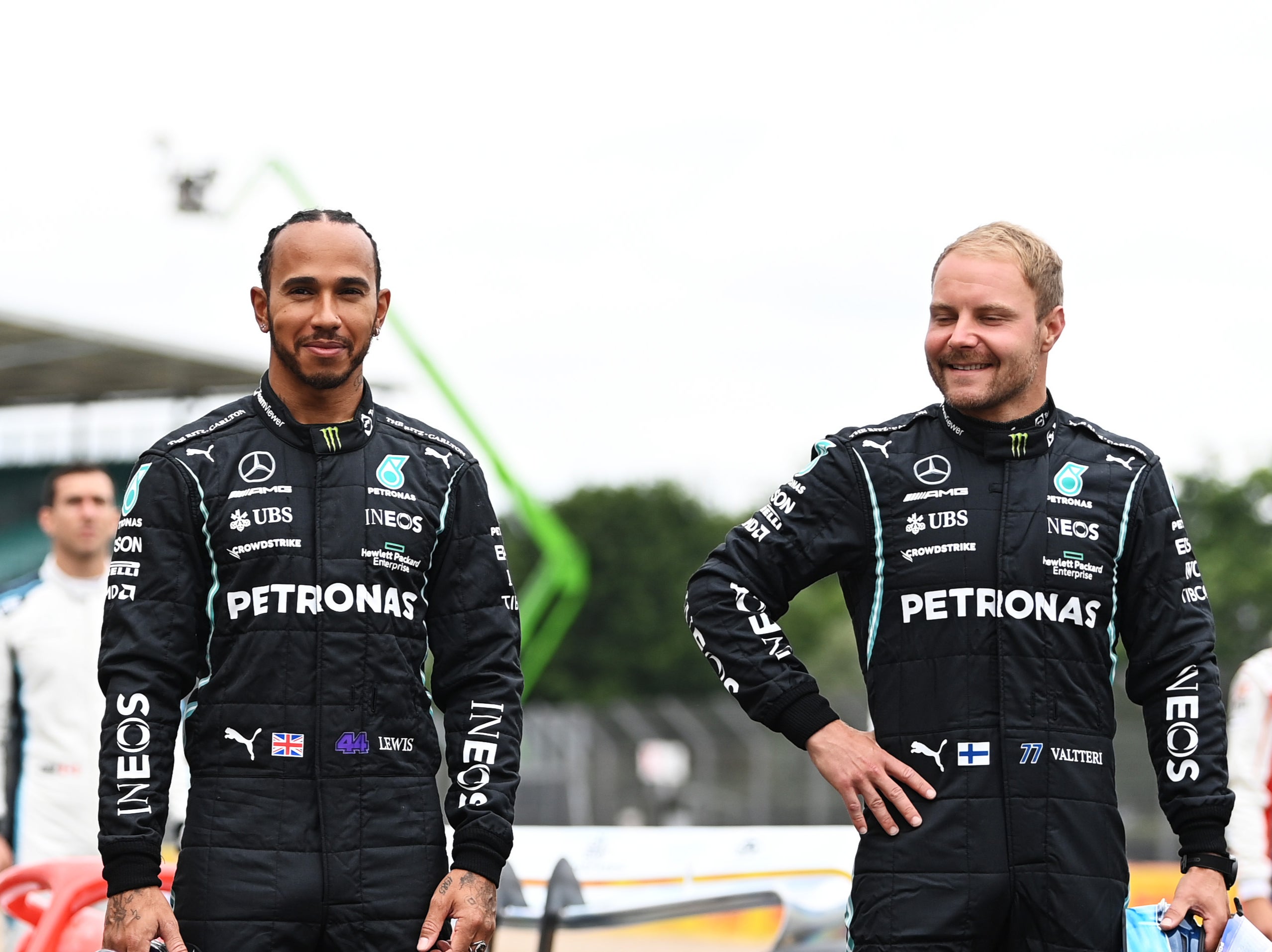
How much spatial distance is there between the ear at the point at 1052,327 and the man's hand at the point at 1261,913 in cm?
266

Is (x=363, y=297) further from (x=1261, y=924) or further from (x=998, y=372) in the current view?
(x=1261, y=924)

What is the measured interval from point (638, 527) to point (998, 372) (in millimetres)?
65633

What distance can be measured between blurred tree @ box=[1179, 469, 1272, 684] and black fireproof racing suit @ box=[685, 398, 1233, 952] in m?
46.9

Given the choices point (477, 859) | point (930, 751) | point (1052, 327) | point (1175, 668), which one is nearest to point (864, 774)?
point (930, 751)

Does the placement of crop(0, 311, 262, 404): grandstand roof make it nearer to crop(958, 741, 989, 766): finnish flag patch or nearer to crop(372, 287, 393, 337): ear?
crop(372, 287, 393, 337): ear

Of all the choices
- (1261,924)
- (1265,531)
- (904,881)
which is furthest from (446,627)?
(1265,531)

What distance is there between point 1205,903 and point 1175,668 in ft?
1.50

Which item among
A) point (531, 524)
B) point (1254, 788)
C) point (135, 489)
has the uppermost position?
point (531, 524)

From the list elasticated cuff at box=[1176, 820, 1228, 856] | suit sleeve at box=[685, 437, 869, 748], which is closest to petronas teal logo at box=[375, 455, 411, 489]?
suit sleeve at box=[685, 437, 869, 748]

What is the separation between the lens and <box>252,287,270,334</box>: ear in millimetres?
3441

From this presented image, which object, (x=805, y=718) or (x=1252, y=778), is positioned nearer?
(x=805, y=718)

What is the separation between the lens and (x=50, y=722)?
6.19 meters

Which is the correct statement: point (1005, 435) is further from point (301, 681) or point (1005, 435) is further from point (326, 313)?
point (301, 681)

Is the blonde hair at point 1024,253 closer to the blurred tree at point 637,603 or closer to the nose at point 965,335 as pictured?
the nose at point 965,335
